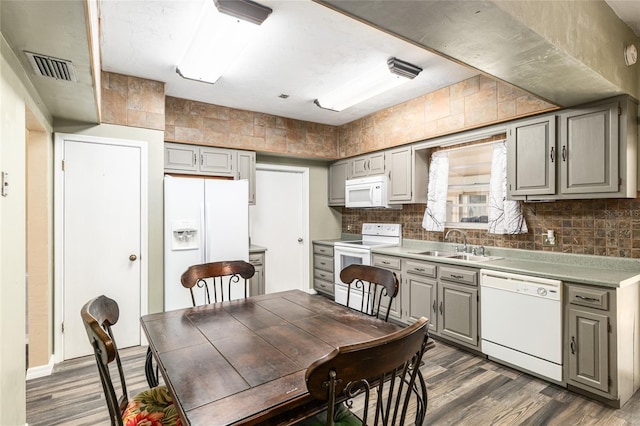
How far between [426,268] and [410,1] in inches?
103

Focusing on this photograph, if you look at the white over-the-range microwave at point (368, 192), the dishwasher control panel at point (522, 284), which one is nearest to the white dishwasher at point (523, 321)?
the dishwasher control panel at point (522, 284)

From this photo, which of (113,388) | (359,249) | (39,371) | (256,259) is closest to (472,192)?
(359,249)

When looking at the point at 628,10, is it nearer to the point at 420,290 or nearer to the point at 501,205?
the point at 501,205

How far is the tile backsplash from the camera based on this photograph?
102 inches

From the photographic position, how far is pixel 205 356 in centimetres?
139

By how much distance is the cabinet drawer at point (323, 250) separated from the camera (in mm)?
4949

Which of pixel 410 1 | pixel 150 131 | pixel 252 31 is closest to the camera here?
pixel 410 1

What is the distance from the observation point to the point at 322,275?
202 inches

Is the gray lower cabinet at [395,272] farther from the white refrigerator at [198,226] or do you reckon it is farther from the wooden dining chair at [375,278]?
the white refrigerator at [198,226]

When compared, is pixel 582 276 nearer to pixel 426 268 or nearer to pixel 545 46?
pixel 426 268

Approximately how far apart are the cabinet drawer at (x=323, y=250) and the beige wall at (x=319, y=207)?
9 cm

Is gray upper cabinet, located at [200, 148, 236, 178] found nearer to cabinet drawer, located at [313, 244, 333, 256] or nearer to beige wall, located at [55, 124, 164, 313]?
beige wall, located at [55, 124, 164, 313]

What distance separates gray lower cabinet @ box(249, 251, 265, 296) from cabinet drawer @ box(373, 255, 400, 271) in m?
1.44

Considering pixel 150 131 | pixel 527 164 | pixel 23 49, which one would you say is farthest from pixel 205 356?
pixel 527 164
